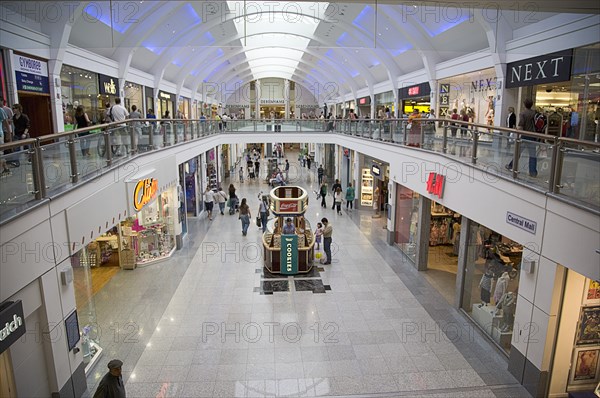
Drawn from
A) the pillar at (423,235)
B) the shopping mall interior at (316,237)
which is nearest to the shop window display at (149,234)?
the shopping mall interior at (316,237)

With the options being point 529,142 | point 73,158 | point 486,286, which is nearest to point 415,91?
point 486,286

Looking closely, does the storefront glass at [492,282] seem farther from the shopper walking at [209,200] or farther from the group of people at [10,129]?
the shopper walking at [209,200]

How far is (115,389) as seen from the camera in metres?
5.19

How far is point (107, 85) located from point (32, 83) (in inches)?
222

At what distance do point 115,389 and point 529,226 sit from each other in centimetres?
649

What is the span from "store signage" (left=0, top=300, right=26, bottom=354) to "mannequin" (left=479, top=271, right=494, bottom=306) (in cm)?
826

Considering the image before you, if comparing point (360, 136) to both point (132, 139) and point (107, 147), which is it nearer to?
point (132, 139)

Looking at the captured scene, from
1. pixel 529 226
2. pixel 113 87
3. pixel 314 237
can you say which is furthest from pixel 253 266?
pixel 113 87

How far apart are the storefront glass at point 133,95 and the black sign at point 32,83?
743 centimetres

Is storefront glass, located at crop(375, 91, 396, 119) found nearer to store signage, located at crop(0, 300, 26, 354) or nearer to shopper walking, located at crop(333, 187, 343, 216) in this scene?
shopper walking, located at crop(333, 187, 343, 216)

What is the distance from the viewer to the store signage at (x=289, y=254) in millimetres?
11773

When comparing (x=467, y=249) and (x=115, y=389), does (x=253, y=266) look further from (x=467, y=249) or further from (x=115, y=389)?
(x=115, y=389)

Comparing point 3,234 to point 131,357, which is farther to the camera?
point 131,357

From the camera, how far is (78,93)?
1469 cm
